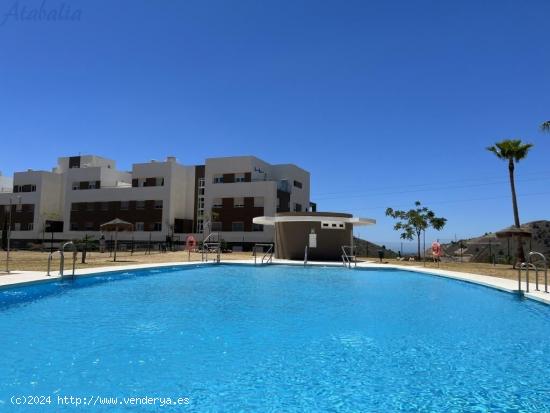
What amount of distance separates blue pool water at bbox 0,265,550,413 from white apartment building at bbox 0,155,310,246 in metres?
39.8

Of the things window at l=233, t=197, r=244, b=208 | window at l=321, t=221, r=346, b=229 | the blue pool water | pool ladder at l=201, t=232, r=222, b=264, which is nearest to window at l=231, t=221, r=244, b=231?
window at l=233, t=197, r=244, b=208

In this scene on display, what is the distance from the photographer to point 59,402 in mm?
4719

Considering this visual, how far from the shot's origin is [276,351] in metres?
7.03

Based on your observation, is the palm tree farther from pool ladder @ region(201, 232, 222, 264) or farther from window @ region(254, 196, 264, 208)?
window @ region(254, 196, 264, 208)

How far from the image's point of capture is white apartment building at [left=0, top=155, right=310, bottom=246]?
53.7 meters

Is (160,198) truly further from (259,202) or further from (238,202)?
(259,202)

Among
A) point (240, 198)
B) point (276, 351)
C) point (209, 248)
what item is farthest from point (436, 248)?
point (240, 198)

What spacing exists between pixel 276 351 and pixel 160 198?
2052 inches

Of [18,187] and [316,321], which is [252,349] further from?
[18,187]

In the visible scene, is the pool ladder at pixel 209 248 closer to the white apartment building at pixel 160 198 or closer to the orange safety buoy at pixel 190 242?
the orange safety buoy at pixel 190 242

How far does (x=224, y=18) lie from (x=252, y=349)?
15.2 meters

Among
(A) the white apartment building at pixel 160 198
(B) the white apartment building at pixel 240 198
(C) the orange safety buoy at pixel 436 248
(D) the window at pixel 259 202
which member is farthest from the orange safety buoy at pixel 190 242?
(C) the orange safety buoy at pixel 436 248

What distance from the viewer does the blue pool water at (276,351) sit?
5039 mm

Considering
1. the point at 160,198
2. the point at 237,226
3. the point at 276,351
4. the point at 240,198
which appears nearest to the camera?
the point at 276,351
